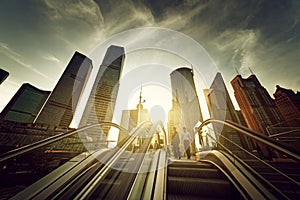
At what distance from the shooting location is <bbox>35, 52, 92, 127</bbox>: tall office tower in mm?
47103

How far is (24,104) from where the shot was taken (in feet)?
176

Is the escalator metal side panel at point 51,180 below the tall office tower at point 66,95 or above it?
below

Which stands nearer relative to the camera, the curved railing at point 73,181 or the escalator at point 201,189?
the curved railing at point 73,181

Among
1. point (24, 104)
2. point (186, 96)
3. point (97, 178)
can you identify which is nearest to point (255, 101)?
point (97, 178)

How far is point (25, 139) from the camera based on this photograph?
14.0 m

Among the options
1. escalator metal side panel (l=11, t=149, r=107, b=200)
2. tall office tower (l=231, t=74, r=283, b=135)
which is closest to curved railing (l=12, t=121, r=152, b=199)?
escalator metal side panel (l=11, t=149, r=107, b=200)

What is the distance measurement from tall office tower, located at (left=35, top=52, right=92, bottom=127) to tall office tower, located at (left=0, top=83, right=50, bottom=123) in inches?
528

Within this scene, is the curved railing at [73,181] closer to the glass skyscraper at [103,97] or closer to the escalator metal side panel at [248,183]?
the escalator metal side panel at [248,183]

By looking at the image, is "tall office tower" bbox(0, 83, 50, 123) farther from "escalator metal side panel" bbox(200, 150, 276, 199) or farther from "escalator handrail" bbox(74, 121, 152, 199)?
"escalator metal side panel" bbox(200, 150, 276, 199)

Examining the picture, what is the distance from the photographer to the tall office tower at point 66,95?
4710 cm

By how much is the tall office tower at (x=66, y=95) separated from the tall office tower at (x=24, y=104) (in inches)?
528

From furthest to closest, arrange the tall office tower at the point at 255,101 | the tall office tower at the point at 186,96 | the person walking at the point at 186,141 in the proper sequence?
the tall office tower at the point at 186,96, the tall office tower at the point at 255,101, the person walking at the point at 186,141

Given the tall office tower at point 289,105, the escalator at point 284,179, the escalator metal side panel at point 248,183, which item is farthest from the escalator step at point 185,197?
the tall office tower at point 289,105

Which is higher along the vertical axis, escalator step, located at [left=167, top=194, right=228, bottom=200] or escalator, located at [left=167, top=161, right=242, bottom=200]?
escalator, located at [left=167, top=161, right=242, bottom=200]
